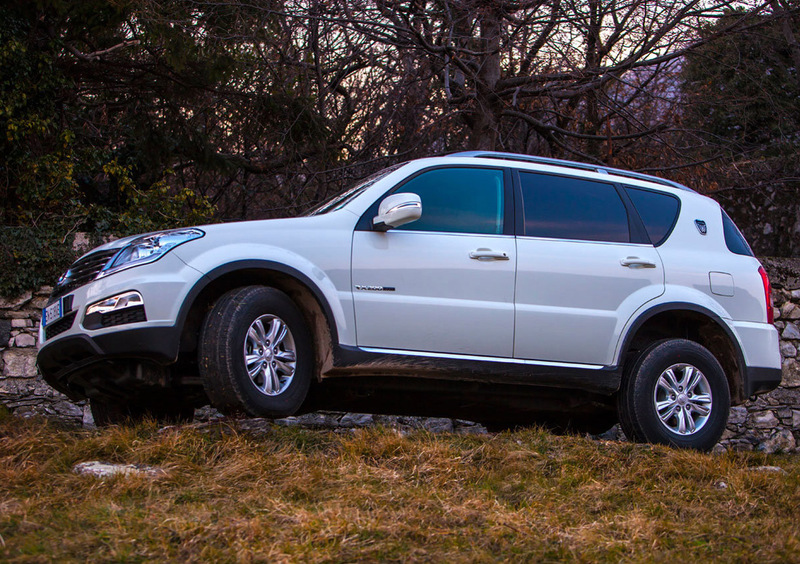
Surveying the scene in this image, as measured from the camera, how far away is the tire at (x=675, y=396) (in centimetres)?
557

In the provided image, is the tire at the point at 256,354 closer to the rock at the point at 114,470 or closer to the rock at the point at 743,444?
the rock at the point at 114,470

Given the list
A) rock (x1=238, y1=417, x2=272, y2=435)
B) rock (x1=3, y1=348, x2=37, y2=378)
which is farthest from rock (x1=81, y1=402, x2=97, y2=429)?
rock (x1=238, y1=417, x2=272, y2=435)

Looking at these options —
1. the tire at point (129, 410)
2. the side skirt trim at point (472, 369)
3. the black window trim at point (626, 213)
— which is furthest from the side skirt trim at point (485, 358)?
the tire at point (129, 410)

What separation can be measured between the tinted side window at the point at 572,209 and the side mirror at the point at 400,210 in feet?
3.05

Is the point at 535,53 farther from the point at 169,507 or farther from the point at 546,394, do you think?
the point at 169,507

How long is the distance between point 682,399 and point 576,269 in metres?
1.17

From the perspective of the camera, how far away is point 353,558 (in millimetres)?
3174

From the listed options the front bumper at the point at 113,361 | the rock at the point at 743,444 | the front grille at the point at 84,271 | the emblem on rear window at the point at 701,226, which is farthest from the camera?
the rock at the point at 743,444

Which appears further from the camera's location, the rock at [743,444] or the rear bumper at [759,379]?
the rock at [743,444]

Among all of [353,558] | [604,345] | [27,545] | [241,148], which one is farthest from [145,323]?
[241,148]

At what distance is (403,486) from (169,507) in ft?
3.69

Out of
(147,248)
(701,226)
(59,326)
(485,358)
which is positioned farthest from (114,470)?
(701,226)

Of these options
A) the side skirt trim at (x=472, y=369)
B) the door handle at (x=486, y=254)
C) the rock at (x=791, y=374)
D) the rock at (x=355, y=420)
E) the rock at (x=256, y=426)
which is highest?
the door handle at (x=486, y=254)

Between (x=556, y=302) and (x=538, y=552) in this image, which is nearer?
(x=538, y=552)
